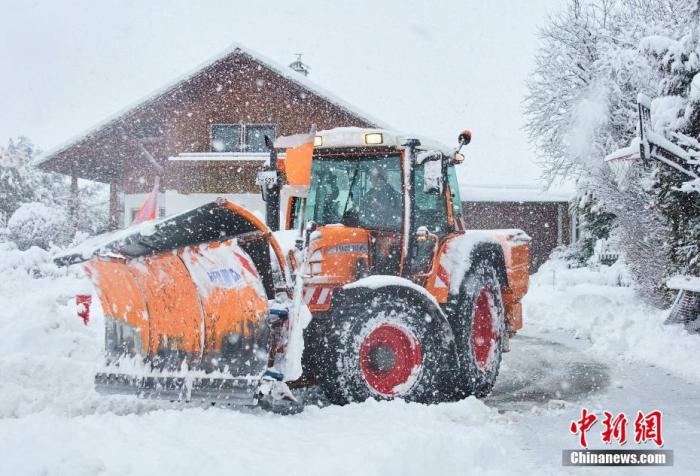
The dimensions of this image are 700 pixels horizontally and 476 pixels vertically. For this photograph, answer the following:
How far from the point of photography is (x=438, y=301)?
5.96 meters

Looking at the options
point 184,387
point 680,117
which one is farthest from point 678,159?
point 184,387

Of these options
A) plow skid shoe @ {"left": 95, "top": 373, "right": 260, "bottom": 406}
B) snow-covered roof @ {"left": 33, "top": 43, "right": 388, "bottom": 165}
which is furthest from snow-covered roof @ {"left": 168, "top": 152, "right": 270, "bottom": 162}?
plow skid shoe @ {"left": 95, "top": 373, "right": 260, "bottom": 406}

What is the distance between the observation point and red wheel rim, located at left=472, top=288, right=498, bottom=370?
261 inches

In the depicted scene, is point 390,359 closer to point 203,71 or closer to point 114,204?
point 203,71

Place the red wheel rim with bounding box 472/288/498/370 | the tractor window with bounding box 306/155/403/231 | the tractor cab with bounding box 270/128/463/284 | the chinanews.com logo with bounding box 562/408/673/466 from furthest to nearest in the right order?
the red wheel rim with bounding box 472/288/498/370 < the tractor window with bounding box 306/155/403/231 < the tractor cab with bounding box 270/128/463/284 < the chinanews.com logo with bounding box 562/408/673/466

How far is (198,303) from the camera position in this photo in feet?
16.0

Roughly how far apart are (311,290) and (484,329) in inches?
88.9

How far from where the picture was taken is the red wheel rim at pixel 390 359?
5230 millimetres

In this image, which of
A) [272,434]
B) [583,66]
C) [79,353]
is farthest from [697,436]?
[583,66]

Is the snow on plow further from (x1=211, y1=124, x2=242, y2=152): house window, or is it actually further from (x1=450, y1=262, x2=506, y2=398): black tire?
(x1=211, y1=124, x2=242, y2=152): house window

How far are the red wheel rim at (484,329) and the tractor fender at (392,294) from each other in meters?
1.23

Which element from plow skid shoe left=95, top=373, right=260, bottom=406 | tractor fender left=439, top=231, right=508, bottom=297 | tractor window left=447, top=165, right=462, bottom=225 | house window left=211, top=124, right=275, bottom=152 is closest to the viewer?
plow skid shoe left=95, top=373, right=260, bottom=406

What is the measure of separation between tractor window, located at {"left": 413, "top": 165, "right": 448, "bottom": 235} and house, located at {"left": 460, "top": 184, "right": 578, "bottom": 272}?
1614 cm

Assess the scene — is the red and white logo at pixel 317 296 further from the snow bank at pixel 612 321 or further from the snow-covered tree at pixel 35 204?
the snow-covered tree at pixel 35 204
